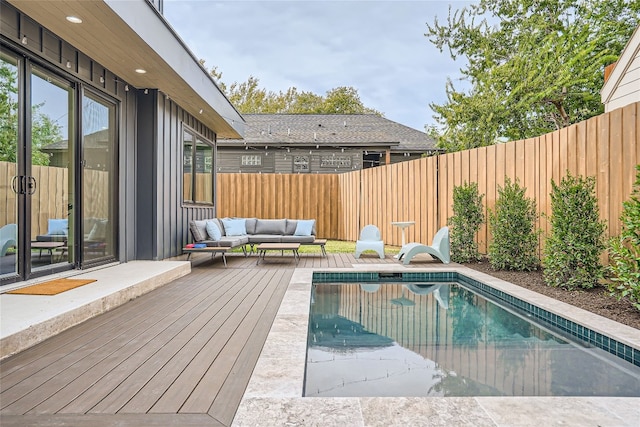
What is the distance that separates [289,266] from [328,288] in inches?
51.6

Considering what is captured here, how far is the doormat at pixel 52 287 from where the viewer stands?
10.8 feet

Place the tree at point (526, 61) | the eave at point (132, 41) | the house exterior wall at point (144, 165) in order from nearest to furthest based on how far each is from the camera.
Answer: the eave at point (132, 41) < the house exterior wall at point (144, 165) < the tree at point (526, 61)

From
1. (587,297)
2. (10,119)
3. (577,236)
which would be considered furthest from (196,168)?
(587,297)

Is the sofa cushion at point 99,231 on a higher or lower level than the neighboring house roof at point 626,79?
lower

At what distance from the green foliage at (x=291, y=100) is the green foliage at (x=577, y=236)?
69.6 feet

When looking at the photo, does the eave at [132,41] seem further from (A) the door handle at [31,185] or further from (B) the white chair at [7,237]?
(B) the white chair at [7,237]

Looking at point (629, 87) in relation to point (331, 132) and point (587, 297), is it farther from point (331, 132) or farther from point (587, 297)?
point (331, 132)

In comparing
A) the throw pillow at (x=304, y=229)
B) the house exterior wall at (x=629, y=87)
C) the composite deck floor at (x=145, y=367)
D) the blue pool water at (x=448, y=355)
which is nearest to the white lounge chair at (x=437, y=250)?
the blue pool water at (x=448, y=355)

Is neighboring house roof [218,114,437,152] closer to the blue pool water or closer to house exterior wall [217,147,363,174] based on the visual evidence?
house exterior wall [217,147,363,174]

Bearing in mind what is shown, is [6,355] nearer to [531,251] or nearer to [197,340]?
[197,340]

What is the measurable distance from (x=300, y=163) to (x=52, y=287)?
1155cm

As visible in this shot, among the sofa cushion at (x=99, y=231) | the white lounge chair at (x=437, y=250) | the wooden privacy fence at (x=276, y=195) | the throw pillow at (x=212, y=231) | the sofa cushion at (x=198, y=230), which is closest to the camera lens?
the sofa cushion at (x=99, y=231)

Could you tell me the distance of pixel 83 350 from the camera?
8.02ft

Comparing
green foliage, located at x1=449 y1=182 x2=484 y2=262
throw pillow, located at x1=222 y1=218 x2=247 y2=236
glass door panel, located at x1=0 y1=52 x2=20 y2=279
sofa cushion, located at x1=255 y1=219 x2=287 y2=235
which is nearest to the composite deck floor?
glass door panel, located at x1=0 y1=52 x2=20 y2=279
